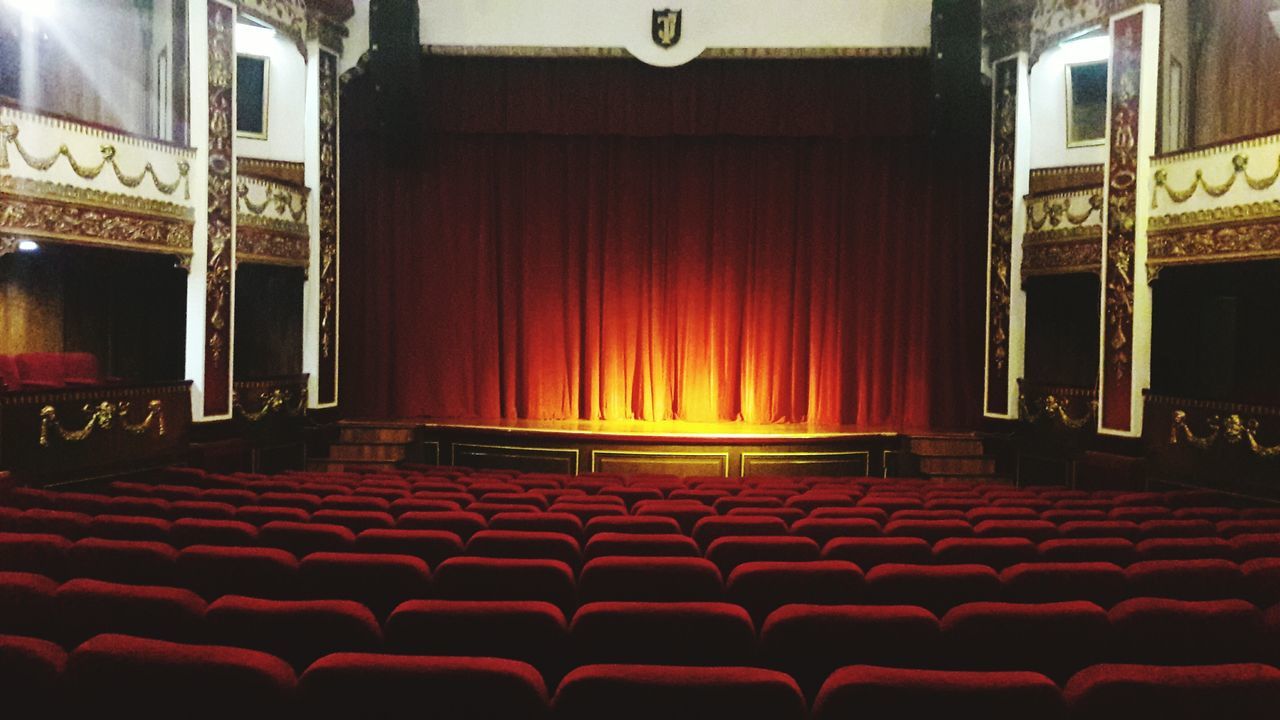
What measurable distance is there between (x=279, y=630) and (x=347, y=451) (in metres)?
8.10

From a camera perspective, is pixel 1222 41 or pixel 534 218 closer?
pixel 1222 41

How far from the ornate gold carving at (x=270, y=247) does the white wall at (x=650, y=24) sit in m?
2.23

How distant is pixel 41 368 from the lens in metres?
8.62

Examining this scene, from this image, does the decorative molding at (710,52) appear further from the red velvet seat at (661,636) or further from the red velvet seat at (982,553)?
the red velvet seat at (661,636)

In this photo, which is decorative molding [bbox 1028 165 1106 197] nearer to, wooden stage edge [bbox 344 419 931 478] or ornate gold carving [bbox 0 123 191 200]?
wooden stage edge [bbox 344 419 931 478]

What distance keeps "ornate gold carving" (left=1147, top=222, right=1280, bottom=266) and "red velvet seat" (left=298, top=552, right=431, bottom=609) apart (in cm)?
740

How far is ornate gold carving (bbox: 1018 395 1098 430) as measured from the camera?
893cm

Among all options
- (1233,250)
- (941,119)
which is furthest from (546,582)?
(941,119)

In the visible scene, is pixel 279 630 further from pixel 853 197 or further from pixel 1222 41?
pixel 853 197

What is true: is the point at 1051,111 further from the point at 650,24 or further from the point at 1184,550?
the point at 1184,550

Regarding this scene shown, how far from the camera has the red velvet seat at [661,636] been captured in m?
2.11

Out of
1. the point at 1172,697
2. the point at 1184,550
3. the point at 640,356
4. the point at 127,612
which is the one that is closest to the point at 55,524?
the point at 127,612

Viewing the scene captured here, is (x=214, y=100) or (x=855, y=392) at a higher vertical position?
(x=214, y=100)

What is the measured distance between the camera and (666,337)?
11.8 m
